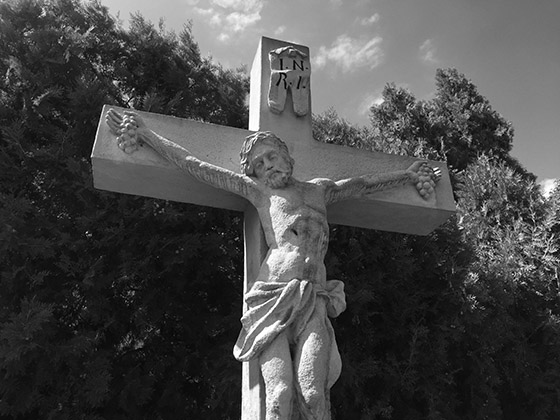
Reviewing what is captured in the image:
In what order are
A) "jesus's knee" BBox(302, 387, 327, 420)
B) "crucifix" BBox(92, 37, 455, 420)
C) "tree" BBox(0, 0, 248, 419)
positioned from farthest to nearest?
"tree" BBox(0, 0, 248, 419) < "crucifix" BBox(92, 37, 455, 420) < "jesus's knee" BBox(302, 387, 327, 420)

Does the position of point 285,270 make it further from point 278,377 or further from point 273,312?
point 278,377

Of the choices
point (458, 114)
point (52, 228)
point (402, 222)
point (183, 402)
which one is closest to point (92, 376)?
point (183, 402)

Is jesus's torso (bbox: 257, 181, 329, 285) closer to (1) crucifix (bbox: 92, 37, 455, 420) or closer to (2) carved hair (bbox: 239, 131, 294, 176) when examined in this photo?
(1) crucifix (bbox: 92, 37, 455, 420)

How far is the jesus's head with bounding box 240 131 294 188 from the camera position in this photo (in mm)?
3066

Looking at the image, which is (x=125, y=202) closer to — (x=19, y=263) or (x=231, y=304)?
(x=19, y=263)

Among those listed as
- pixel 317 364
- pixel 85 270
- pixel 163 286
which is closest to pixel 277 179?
pixel 317 364

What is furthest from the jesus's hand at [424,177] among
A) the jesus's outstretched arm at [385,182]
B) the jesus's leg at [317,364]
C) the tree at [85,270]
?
Answer: the tree at [85,270]

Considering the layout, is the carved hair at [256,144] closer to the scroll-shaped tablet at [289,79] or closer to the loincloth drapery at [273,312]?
the scroll-shaped tablet at [289,79]

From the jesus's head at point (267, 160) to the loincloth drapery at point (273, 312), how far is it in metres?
0.68

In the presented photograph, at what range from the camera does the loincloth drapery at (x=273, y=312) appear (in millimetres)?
2576

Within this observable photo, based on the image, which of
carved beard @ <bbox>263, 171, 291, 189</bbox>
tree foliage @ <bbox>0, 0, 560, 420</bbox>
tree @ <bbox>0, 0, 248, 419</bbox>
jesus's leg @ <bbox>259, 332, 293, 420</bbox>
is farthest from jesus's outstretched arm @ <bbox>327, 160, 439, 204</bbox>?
tree @ <bbox>0, 0, 248, 419</bbox>

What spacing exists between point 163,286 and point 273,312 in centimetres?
389

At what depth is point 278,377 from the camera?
97.8 inches

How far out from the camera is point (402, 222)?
12.5 ft
